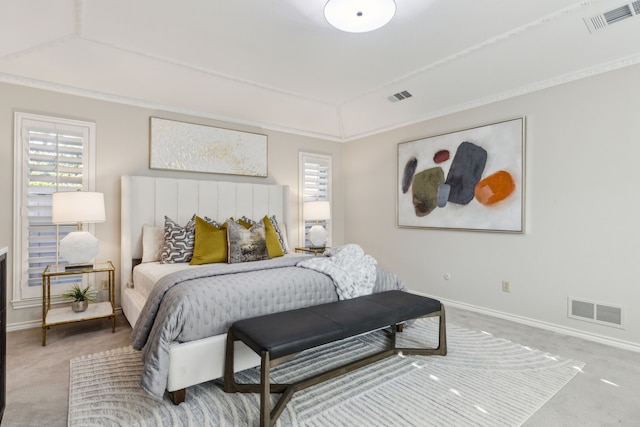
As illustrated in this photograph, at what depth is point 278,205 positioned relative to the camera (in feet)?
15.2

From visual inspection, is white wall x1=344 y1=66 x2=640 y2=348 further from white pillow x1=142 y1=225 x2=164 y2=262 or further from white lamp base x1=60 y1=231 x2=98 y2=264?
white lamp base x1=60 y1=231 x2=98 y2=264

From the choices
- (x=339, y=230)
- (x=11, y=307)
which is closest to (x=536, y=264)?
(x=339, y=230)

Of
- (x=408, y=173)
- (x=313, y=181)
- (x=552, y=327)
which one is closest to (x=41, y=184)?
(x=313, y=181)

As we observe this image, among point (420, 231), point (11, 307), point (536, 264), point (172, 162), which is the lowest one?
point (11, 307)

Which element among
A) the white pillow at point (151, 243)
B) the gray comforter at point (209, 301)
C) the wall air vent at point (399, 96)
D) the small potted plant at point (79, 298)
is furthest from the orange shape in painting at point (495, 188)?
the small potted plant at point (79, 298)

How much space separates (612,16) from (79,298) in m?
5.00

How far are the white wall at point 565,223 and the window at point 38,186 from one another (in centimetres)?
403

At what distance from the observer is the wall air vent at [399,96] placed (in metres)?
3.95

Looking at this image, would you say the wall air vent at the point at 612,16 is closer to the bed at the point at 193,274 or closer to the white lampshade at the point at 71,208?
the bed at the point at 193,274

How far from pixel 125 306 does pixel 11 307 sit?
3.21 feet

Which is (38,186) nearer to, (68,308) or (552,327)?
(68,308)

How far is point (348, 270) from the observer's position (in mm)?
2764

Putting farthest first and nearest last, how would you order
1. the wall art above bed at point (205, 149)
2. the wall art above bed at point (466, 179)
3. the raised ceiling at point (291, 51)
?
the wall art above bed at point (205, 149) < the wall art above bed at point (466, 179) < the raised ceiling at point (291, 51)

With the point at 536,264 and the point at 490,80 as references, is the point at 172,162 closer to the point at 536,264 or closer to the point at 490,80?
the point at 490,80
